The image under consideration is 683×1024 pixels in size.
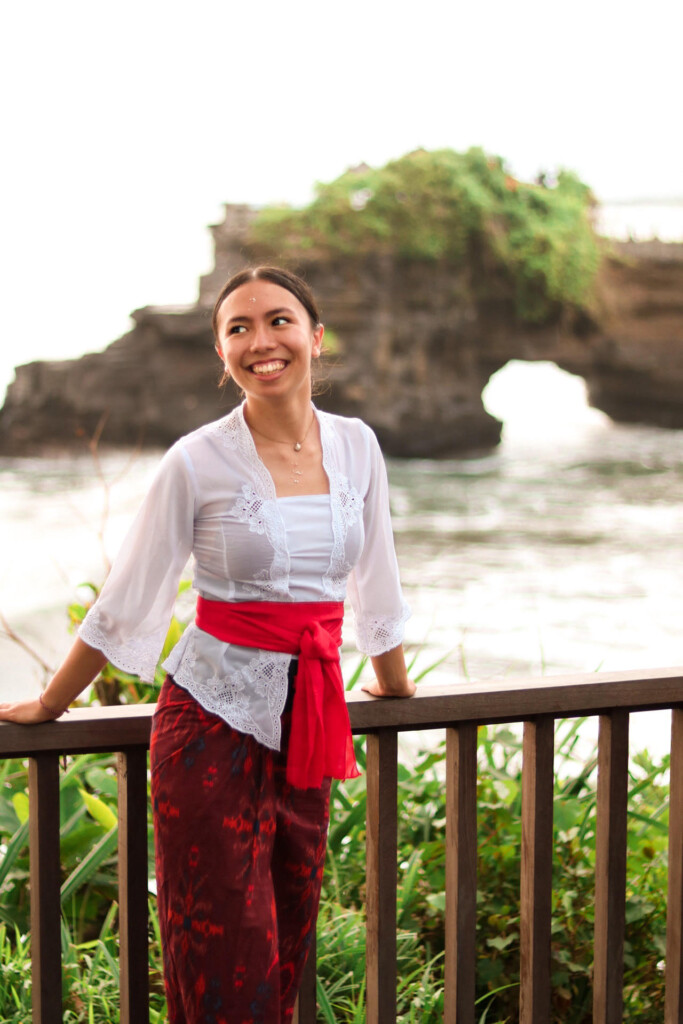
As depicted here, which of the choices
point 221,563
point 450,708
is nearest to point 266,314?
point 221,563

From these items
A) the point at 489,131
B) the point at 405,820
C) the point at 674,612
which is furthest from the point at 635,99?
the point at 405,820

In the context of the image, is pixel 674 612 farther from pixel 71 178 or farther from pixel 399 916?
pixel 71 178

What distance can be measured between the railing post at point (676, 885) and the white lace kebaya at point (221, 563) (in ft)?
1.56

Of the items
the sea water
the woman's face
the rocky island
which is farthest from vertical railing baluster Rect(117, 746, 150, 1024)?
the rocky island

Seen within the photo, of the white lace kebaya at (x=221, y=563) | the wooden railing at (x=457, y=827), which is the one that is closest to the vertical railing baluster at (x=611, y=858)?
the wooden railing at (x=457, y=827)

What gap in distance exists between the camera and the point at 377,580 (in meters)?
1.08

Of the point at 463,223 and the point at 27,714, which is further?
the point at 463,223

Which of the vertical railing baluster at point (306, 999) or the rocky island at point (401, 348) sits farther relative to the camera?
the rocky island at point (401, 348)

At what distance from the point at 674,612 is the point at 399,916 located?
41.1ft

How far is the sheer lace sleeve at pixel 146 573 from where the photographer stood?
952mm

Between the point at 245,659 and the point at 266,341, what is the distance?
12.6 inches

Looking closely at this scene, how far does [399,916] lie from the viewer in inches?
59.4

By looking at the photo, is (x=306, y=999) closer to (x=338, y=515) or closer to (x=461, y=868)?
(x=461, y=868)

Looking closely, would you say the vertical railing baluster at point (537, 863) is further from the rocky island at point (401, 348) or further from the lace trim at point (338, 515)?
the rocky island at point (401, 348)
